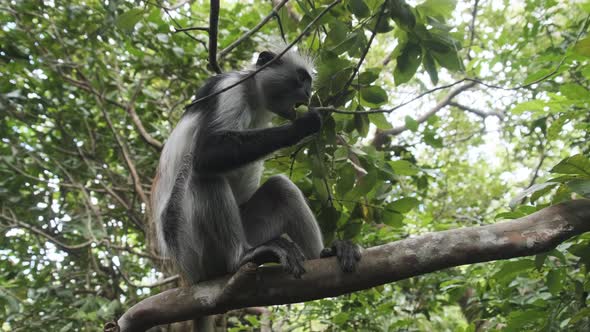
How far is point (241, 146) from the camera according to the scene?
11.7ft

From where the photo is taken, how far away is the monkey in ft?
11.6

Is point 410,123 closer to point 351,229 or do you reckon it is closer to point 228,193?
point 351,229

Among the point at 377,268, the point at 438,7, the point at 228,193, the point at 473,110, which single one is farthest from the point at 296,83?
the point at 473,110

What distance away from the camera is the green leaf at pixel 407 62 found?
3.09 metres

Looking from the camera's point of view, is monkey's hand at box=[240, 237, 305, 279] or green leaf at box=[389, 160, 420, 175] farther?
green leaf at box=[389, 160, 420, 175]

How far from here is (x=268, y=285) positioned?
304cm

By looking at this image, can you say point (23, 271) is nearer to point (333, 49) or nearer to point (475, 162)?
point (333, 49)

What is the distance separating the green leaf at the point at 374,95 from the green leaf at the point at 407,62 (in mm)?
268

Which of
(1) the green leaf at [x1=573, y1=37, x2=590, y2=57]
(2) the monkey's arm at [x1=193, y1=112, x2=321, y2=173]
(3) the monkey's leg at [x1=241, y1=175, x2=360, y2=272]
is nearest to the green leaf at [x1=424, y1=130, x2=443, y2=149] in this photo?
(3) the monkey's leg at [x1=241, y1=175, x2=360, y2=272]

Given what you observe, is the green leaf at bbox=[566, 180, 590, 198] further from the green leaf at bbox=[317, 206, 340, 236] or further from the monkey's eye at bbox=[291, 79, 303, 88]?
the monkey's eye at bbox=[291, 79, 303, 88]

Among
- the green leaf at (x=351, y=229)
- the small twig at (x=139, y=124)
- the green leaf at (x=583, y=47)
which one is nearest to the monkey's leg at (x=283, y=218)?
the green leaf at (x=351, y=229)

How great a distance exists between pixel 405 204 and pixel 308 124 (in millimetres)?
872

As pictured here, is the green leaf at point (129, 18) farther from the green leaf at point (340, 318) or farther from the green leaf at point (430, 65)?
the green leaf at point (340, 318)

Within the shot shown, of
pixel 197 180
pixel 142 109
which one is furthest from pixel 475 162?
pixel 197 180
